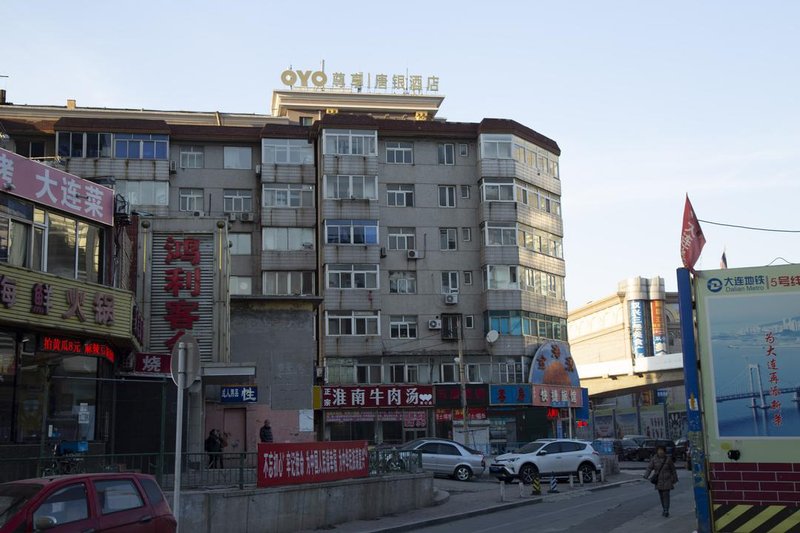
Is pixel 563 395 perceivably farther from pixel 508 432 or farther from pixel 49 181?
pixel 49 181

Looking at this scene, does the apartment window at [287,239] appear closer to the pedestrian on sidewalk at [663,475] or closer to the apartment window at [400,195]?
the apartment window at [400,195]

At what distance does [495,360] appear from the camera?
52.9 meters

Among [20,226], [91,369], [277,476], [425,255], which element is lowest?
[277,476]

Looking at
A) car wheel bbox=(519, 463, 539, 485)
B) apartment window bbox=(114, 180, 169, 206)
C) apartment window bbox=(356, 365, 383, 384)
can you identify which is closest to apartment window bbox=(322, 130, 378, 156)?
apartment window bbox=(114, 180, 169, 206)

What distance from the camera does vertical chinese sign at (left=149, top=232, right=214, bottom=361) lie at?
96.2 feet

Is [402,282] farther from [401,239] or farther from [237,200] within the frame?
[237,200]

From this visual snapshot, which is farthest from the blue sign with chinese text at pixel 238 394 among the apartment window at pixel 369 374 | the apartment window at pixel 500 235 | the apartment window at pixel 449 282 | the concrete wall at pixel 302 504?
the apartment window at pixel 500 235

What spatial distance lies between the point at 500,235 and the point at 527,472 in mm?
23701

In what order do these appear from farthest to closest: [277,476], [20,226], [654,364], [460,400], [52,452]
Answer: [654,364]
[460,400]
[20,226]
[277,476]
[52,452]

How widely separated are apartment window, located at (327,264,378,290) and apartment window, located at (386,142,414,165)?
721 centimetres

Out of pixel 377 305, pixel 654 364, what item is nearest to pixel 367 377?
pixel 377 305

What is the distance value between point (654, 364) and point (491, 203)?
65.9 feet

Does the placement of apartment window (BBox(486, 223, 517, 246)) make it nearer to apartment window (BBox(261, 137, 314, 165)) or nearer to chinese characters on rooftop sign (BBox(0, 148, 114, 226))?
apartment window (BBox(261, 137, 314, 165))

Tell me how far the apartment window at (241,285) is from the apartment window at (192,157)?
7.20 metres
